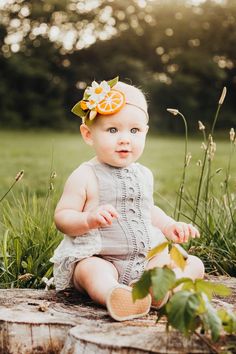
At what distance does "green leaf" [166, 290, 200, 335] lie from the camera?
1.66 meters

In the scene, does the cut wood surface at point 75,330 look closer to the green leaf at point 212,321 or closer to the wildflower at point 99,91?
the green leaf at point 212,321

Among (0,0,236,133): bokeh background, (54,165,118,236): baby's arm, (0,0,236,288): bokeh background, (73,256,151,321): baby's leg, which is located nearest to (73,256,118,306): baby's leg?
(73,256,151,321): baby's leg

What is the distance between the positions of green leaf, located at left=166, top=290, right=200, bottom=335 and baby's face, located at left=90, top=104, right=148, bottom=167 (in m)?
0.88

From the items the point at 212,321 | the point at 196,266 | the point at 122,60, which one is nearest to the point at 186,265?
the point at 196,266

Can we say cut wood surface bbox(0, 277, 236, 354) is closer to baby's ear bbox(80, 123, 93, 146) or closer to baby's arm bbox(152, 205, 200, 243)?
baby's arm bbox(152, 205, 200, 243)

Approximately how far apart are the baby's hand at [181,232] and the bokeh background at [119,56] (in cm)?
2202

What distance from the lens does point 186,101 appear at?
27.9 meters

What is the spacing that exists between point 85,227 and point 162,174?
6.36m

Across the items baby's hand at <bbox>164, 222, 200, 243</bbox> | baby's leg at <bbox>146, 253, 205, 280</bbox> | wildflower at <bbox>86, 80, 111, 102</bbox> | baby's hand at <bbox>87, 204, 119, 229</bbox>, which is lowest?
baby's leg at <bbox>146, 253, 205, 280</bbox>

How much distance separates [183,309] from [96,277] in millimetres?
659

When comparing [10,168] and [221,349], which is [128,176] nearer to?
[221,349]

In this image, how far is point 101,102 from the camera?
243cm

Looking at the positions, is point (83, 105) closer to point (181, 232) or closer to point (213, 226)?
point (181, 232)

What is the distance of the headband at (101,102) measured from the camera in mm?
2406
